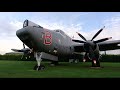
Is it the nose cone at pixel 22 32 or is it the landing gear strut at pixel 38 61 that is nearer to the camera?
the nose cone at pixel 22 32

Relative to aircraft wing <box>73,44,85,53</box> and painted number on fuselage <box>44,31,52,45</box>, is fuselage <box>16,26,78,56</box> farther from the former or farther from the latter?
aircraft wing <box>73,44,85,53</box>

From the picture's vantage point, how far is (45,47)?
63.3 feet

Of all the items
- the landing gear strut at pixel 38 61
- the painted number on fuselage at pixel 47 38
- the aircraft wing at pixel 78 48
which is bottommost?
the landing gear strut at pixel 38 61

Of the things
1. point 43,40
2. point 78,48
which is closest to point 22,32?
point 43,40

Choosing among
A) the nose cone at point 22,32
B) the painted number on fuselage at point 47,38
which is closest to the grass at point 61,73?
the painted number on fuselage at point 47,38

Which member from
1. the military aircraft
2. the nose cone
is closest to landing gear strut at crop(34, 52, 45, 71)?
the military aircraft

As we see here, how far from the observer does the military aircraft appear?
17.4m

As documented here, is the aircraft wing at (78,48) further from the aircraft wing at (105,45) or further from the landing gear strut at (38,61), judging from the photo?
the landing gear strut at (38,61)

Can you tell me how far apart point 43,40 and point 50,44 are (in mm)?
1481

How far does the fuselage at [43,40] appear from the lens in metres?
17.1

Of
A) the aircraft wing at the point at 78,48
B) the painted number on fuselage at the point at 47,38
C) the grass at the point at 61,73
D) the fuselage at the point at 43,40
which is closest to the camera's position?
the grass at the point at 61,73
